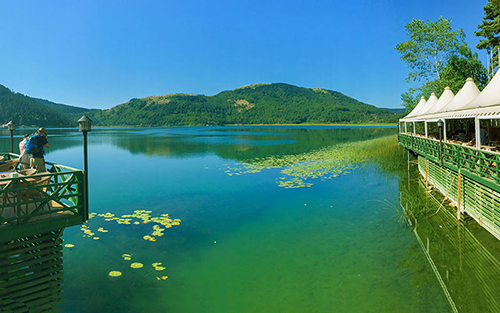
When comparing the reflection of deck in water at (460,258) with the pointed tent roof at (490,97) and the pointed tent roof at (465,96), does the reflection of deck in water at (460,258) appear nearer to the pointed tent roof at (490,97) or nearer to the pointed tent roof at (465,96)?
the pointed tent roof at (490,97)

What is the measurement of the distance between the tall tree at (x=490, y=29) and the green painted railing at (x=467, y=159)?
18.6m

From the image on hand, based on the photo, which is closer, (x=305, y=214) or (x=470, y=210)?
(x=470, y=210)

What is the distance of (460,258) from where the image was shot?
303 inches

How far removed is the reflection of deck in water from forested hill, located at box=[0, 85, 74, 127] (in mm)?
164490

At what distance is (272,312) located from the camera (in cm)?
570

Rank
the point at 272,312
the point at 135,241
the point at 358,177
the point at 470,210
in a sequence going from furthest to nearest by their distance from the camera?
1. the point at 358,177
2. the point at 470,210
3. the point at 135,241
4. the point at 272,312

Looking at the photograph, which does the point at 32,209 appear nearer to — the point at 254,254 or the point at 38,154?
the point at 38,154

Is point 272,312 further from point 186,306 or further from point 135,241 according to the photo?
point 135,241

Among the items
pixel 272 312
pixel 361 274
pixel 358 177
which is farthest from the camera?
pixel 358 177

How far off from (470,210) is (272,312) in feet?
27.5

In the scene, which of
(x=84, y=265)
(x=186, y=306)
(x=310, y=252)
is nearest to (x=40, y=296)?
(x=84, y=265)

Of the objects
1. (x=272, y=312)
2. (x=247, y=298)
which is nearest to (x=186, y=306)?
(x=247, y=298)

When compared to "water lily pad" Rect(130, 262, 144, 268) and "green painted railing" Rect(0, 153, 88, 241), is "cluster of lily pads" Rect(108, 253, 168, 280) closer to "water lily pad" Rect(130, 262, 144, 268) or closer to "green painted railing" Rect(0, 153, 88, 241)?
"water lily pad" Rect(130, 262, 144, 268)

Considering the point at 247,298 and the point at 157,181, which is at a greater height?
the point at 157,181
